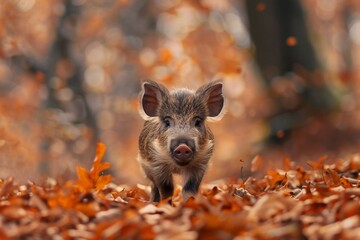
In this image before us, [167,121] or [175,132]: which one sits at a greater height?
[167,121]

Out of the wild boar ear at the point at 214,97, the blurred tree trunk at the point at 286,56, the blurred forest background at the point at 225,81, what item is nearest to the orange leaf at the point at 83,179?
the wild boar ear at the point at 214,97

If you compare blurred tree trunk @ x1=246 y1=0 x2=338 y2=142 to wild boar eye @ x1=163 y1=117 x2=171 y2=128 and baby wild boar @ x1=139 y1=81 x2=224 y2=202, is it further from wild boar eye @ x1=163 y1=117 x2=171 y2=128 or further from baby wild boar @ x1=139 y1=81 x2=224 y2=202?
wild boar eye @ x1=163 y1=117 x2=171 y2=128

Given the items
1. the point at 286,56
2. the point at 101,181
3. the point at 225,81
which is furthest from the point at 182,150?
the point at 286,56

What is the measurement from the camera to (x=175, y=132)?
643cm

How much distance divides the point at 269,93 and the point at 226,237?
12.0m

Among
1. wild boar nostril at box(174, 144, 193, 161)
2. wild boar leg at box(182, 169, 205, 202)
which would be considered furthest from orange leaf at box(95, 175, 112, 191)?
wild boar leg at box(182, 169, 205, 202)

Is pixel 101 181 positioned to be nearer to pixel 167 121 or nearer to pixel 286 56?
pixel 167 121

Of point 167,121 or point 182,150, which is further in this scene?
point 167,121

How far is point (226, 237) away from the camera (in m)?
3.73

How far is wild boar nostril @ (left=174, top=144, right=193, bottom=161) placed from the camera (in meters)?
5.94

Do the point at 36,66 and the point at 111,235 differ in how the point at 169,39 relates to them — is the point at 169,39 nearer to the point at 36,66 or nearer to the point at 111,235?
the point at 36,66

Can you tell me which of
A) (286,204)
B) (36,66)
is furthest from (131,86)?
(286,204)

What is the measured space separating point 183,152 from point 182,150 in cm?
2

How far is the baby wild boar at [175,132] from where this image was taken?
6.44m
